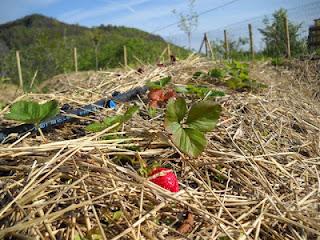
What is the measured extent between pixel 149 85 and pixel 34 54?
51.0 feet

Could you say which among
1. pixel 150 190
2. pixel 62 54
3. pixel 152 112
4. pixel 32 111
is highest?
pixel 62 54

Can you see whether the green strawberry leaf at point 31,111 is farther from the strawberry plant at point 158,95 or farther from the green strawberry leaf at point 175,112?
the strawberry plant at point 158,95

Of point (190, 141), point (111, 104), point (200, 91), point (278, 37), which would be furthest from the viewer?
point (278, 37)

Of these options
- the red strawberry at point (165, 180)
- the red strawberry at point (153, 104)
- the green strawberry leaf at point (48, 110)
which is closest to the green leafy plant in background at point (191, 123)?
the red strawberry at point (165, 180)

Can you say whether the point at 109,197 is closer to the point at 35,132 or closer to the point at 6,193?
the point at 6,193

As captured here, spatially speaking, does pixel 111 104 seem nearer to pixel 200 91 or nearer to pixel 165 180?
pixel 200 91

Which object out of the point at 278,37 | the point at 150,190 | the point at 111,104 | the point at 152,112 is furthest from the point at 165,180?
the point at 278,37

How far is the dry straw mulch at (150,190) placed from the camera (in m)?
0.97

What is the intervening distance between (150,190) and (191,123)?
327 millimetres

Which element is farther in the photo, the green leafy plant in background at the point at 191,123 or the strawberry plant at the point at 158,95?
the strawberry plant at the point at 158,95

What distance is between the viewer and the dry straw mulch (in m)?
0.97

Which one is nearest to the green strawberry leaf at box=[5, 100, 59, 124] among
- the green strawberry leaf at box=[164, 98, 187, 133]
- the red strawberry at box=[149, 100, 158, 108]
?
the green strawberry leaf at box=[164, 98, 187, 133]

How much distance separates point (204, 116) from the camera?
1.29 metres

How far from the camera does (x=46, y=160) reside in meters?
1.10
